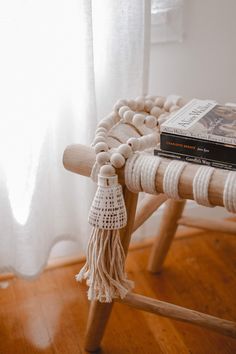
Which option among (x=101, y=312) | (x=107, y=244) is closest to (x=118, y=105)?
(x=107, y=244)

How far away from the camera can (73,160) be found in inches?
33.4

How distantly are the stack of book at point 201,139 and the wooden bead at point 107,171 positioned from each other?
0.09 meters

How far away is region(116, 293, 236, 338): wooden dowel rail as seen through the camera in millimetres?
900

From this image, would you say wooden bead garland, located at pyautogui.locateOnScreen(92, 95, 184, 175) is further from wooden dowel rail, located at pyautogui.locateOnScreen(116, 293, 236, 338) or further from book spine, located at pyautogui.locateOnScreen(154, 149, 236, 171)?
wooden dowel rail, located at pyautogui.locateOnScreen(116, 293, 236, 338)

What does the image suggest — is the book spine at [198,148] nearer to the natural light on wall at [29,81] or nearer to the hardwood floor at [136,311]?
the natural light on wall at [29,81]

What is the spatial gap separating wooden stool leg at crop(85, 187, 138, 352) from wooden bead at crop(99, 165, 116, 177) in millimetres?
77

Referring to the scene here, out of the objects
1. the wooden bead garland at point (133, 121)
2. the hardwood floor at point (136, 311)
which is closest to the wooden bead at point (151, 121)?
the wooden bead garland at point (133, 121)

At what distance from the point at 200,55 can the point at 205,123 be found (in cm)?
46

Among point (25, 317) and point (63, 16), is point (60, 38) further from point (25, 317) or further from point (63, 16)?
point (25, 317)

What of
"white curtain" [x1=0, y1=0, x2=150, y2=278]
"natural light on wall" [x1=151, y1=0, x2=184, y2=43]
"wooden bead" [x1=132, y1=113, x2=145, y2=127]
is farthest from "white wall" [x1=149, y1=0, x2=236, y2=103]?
"wooden bead" [x1=132, y1=113, x2=145, y2=127]

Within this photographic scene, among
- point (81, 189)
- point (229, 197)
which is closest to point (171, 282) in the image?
point (81, 189)

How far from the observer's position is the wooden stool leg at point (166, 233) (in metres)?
1.18

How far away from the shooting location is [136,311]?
1.16 meters

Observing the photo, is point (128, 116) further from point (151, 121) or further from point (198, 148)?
point (198, 148)
